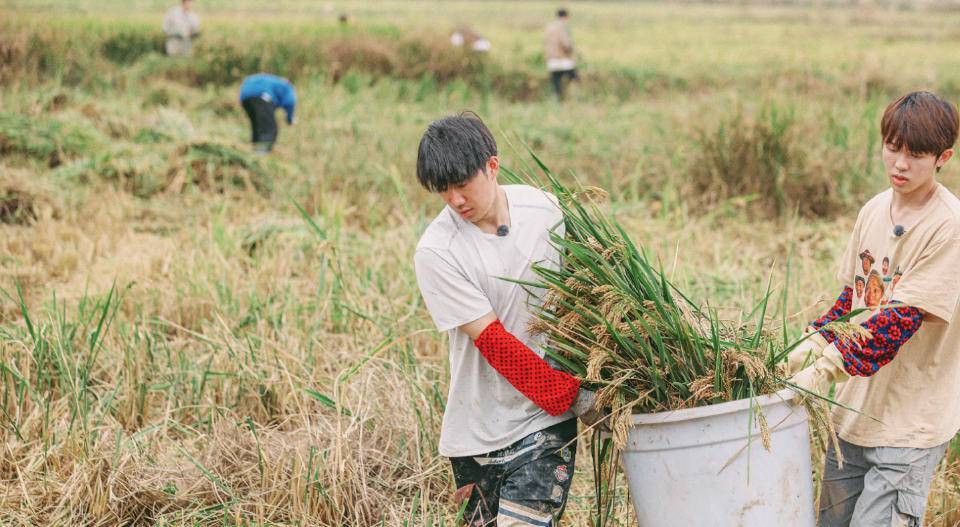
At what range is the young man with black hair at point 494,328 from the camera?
84.7 inches

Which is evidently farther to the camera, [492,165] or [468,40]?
[468,40]

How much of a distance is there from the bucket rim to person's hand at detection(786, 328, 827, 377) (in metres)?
0.22

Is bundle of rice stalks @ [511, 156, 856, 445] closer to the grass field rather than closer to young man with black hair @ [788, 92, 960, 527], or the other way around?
young man with black hair @ [788, 92, 960, 527]

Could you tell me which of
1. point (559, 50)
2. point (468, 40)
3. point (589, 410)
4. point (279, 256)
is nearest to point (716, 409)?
point (589, 410)

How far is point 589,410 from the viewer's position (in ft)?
7.29

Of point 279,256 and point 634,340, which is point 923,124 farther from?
point 279,256

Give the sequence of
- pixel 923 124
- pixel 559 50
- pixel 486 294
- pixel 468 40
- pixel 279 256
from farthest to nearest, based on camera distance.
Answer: pixel 468 40 → pixel 559 50 → pixel 279 256 → pixel 486 294 → pixel 923 124

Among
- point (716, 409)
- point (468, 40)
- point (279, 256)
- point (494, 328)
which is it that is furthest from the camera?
point (468, 40)

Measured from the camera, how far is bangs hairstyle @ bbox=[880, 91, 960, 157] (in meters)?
2.05

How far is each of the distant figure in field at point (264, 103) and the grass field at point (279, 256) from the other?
219mm

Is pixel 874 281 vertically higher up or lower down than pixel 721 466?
higher up

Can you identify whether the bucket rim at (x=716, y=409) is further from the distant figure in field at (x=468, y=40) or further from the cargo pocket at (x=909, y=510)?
the distant figure in field at (x=468, y=40)

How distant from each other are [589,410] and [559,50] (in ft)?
36.3

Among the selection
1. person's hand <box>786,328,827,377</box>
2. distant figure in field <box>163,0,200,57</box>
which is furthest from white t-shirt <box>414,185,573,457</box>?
distant figure in field <box>163,0,200,57</box>
